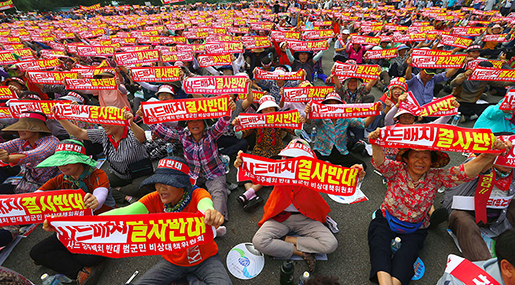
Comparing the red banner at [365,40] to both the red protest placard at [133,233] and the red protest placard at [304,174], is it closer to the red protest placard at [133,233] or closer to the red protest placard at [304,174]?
the red protest placard at [304,174]

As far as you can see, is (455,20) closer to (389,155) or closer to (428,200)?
(389,155)

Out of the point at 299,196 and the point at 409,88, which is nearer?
the point at 299,196

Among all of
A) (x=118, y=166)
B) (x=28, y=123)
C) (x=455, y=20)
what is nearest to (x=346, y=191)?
(x=118, y=166)

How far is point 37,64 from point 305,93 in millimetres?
9234

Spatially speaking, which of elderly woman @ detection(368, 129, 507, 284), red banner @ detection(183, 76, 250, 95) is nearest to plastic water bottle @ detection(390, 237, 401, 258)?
elderly woman @ detection(368, 129, 507, 284)

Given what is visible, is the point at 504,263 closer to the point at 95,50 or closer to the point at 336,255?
the point at 336,255

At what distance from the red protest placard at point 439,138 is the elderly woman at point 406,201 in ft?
0.59

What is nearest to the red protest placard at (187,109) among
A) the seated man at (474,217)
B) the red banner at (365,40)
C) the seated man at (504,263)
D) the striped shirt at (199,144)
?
the striped shirt at (199,144)

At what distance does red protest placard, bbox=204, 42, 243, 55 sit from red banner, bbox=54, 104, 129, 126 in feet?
17.7

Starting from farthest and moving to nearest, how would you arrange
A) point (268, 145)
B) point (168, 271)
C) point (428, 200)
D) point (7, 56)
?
point (7, 56) < point (268, 145) < point (428, 200) < point (168, 271)

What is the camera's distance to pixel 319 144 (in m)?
5.39

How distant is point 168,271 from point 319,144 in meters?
3.94

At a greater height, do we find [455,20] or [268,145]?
[455,20]

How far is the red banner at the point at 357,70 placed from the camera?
Result: 5657 mm
